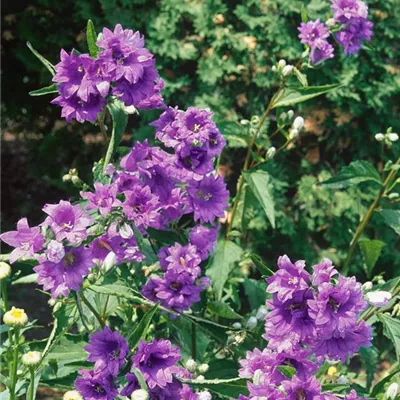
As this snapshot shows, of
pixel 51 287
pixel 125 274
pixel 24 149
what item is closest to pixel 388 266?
pixel 125 274

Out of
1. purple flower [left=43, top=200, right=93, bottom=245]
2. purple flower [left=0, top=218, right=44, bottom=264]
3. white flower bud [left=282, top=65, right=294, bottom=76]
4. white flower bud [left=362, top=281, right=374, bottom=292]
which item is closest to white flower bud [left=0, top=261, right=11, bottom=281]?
purple flower [left=0, top=218, right=44, bottom=264]

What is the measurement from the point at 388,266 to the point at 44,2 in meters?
2.57

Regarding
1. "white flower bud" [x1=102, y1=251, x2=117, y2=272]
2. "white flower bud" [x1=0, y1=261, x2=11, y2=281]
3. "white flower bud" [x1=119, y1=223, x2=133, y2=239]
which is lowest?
"white flower bud" [x1=102, y1=251, x2=117, y2=272]

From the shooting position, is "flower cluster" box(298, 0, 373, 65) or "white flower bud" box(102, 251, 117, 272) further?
"flower cluster" box(298, 0, 373, 65)

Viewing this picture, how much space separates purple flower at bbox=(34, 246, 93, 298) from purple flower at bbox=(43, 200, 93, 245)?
0.04 m

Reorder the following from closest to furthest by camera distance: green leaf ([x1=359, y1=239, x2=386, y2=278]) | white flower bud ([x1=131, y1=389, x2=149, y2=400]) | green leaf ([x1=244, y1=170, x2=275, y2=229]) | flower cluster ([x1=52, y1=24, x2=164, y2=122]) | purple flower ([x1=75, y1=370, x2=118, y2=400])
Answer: white flower bud ([x1=131, y1=389, x2=149, y2=400]) < purple flower ([x1=75, y1=370, x2=118, y2=400]) < flower cluster ([x1=52, y1=24, x2=164, y2=122]) < green leaf ([x1=244, y1=170, x2=275, y2=229]) < green leaf ([x1=359, y1=239, x2=386, y2=278])

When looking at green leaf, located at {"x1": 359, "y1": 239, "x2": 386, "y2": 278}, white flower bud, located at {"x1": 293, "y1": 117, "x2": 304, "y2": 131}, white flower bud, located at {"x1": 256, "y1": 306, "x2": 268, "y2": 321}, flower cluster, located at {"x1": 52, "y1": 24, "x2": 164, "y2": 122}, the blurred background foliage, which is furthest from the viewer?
the blurred background foliage

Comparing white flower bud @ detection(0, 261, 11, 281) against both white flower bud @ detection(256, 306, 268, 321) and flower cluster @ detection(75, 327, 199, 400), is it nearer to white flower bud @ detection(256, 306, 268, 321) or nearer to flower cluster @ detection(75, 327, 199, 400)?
flower cluster @ detection(75, 327, 199, 400)

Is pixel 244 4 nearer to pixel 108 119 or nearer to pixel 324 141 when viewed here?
pixel 324 141

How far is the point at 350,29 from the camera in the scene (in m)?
2.33

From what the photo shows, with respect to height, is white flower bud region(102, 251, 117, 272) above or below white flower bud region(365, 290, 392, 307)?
above

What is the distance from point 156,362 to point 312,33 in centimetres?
126

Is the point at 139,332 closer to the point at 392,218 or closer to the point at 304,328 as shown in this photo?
the point at 304,328

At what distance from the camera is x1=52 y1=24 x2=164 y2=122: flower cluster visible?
5.36 ft
